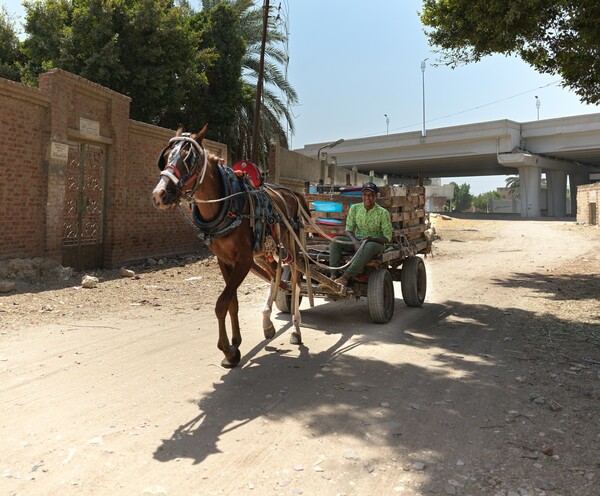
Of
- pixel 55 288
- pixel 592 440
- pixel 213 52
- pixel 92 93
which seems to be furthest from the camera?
pixel 213 52

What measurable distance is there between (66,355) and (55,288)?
424 cm

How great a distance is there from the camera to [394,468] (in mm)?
3164

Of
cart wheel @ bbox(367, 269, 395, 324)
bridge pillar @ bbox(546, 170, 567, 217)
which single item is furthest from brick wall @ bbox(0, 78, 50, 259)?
bridge pillar @ bbox(546, 170, 567, 217)

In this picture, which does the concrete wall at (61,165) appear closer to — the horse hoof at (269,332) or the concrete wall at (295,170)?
the concrete wall at (295,170)

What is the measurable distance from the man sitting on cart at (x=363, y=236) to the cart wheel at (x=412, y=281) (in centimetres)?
118

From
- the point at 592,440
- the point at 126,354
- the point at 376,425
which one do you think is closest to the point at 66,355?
the point at 126,354

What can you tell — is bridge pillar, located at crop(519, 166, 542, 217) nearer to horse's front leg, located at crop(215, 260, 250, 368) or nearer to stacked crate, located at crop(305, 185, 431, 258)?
stacked crate, located at crop(305, 185, 431, 258)

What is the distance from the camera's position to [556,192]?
148ft

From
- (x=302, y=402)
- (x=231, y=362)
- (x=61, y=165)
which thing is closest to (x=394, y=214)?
(x=231, y=362)

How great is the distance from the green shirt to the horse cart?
345 millimetres

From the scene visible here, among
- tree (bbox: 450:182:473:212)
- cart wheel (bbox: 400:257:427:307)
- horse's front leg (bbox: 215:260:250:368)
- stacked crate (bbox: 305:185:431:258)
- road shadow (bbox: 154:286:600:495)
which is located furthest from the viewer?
tree (bbox: 450:182:473:212)

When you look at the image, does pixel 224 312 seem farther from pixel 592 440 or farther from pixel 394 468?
pixel 592 440

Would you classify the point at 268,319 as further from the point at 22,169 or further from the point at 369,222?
the point at 22,169

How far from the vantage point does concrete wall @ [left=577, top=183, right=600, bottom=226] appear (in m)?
29.7
